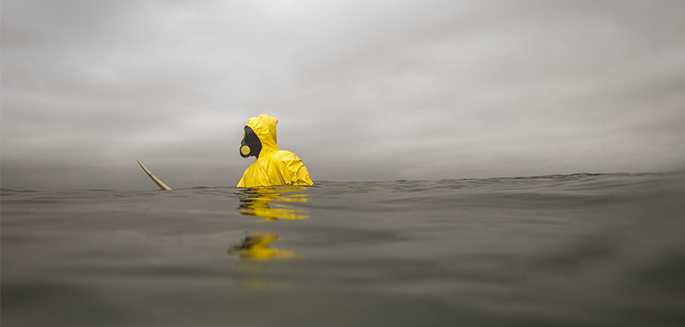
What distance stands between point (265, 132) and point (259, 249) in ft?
25.1

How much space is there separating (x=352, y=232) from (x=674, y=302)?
163 centimetres

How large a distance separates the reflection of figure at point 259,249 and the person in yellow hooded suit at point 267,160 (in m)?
5.68

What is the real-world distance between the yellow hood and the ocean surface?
647 centimetres

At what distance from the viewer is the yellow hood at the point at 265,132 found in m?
9.01

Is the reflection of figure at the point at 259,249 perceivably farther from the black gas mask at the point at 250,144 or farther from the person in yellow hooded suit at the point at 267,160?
the black gas mask at the point at 250,144

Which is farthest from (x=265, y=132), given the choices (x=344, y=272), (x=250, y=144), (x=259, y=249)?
(x=344, y=272)

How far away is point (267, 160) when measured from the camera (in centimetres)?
834

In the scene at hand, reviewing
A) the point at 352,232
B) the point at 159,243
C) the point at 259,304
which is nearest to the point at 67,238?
the point at 159,243

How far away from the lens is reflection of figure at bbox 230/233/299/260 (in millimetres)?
1594

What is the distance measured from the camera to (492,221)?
8.79 ft

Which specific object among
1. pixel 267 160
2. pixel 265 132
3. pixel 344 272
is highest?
pixel 265 132

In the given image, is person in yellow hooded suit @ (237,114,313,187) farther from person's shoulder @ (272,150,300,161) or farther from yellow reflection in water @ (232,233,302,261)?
yellow reflection in water @ (232,233,302,261)

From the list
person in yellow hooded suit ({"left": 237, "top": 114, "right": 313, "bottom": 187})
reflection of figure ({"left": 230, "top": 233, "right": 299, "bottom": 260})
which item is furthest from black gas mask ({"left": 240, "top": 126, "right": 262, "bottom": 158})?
reflection of figure ({"left": 230, "top": 233, "right": 299, "bottom": 260})

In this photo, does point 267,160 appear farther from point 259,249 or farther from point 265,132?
point 259,249
